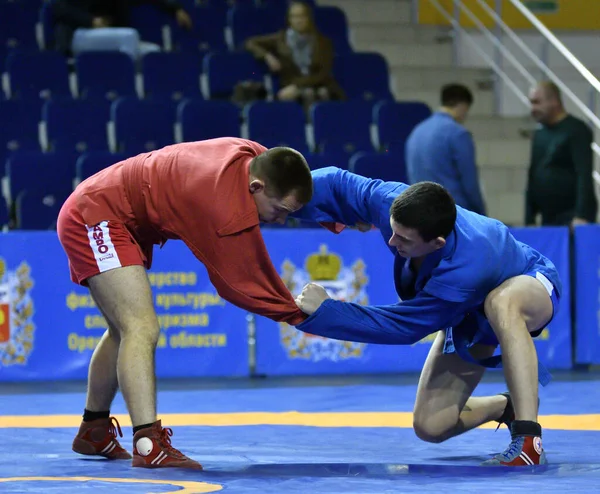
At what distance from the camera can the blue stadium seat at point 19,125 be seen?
8.66 m

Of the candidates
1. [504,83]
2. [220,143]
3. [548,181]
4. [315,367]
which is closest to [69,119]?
[315,367]

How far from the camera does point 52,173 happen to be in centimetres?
821

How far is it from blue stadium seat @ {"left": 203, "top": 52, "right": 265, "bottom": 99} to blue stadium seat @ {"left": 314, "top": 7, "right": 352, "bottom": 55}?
1102 mm

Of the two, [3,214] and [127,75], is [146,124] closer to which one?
[127,75]

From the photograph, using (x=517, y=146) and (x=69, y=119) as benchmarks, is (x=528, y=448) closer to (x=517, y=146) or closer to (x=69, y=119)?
(x=69, y=119)

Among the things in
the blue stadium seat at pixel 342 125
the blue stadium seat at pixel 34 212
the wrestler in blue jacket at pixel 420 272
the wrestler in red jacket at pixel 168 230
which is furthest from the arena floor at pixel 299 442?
the blue stadium seat at pixel 342 125

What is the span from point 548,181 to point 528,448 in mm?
3927

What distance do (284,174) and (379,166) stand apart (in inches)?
184

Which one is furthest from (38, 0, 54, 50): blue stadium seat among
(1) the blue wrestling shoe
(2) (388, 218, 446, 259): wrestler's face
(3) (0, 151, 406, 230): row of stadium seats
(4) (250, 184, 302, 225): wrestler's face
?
(1) the blue wrestling shoe

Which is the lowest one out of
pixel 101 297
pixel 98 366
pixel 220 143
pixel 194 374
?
pixel 194 374

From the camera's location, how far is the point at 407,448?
175 inches

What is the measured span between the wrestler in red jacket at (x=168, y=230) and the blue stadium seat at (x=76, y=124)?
4774 mm

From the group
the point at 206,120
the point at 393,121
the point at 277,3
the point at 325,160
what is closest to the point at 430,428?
the point at 325,160

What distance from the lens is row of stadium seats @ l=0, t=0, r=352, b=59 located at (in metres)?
9.62
